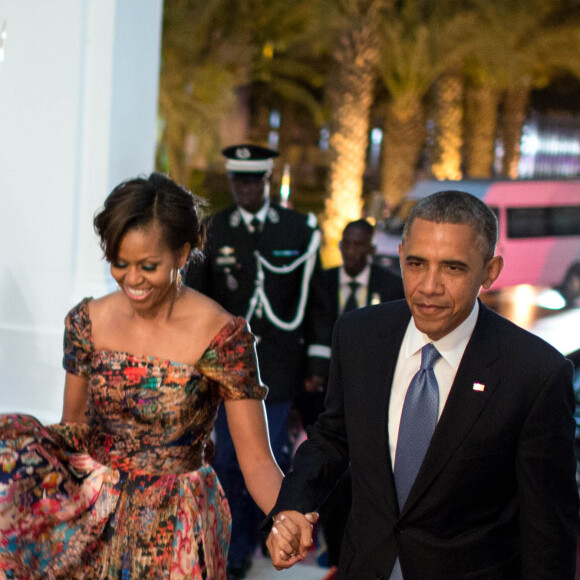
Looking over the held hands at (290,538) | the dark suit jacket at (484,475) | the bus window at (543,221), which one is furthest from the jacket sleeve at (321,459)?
the bus window at (543,221)

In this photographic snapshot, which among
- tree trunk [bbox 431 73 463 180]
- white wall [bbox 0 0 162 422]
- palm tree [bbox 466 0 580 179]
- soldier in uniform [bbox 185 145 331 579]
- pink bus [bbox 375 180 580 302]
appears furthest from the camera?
tree trunk [bbox 431 73 463 180]

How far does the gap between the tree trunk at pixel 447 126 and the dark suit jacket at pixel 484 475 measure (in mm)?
21013

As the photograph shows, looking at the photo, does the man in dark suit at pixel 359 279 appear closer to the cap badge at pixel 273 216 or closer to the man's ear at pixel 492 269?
the cap badge at pixel 273 216

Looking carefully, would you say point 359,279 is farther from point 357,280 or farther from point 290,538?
point 290,538

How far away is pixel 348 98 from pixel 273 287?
14.5 m

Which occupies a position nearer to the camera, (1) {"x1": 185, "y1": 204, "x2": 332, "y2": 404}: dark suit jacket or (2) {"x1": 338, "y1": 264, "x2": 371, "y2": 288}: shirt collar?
(1) {"x1": 185, "y1": 204, "x2": 332, "y2": 404}: dark suit jacket

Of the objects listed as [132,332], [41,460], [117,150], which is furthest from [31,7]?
[41,460]

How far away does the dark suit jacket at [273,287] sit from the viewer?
5449 mm

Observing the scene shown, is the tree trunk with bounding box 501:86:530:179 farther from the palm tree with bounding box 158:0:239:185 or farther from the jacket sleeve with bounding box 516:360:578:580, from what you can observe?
the jacket sleeve with bounding box 516:360:578:580

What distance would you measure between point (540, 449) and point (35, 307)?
3.36 meters

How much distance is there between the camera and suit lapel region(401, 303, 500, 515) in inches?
96.9

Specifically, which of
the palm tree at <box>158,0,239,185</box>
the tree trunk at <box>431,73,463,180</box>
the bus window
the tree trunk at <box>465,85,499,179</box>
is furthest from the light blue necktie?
the tree trunk at <box>465,85,499,179</box>

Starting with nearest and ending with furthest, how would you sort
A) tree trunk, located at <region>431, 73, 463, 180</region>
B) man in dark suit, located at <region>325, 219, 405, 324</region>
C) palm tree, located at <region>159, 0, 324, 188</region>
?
man in dark suit, located at <region>325, 219, 405, 324</region>
palm tree, located at <region>159, 0, 324, 188</region>
tree trunk, located at <region>431, 73, 463, 180</region>

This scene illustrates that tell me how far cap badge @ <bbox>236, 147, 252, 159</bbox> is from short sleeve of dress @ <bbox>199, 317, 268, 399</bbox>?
2743 millimetres
